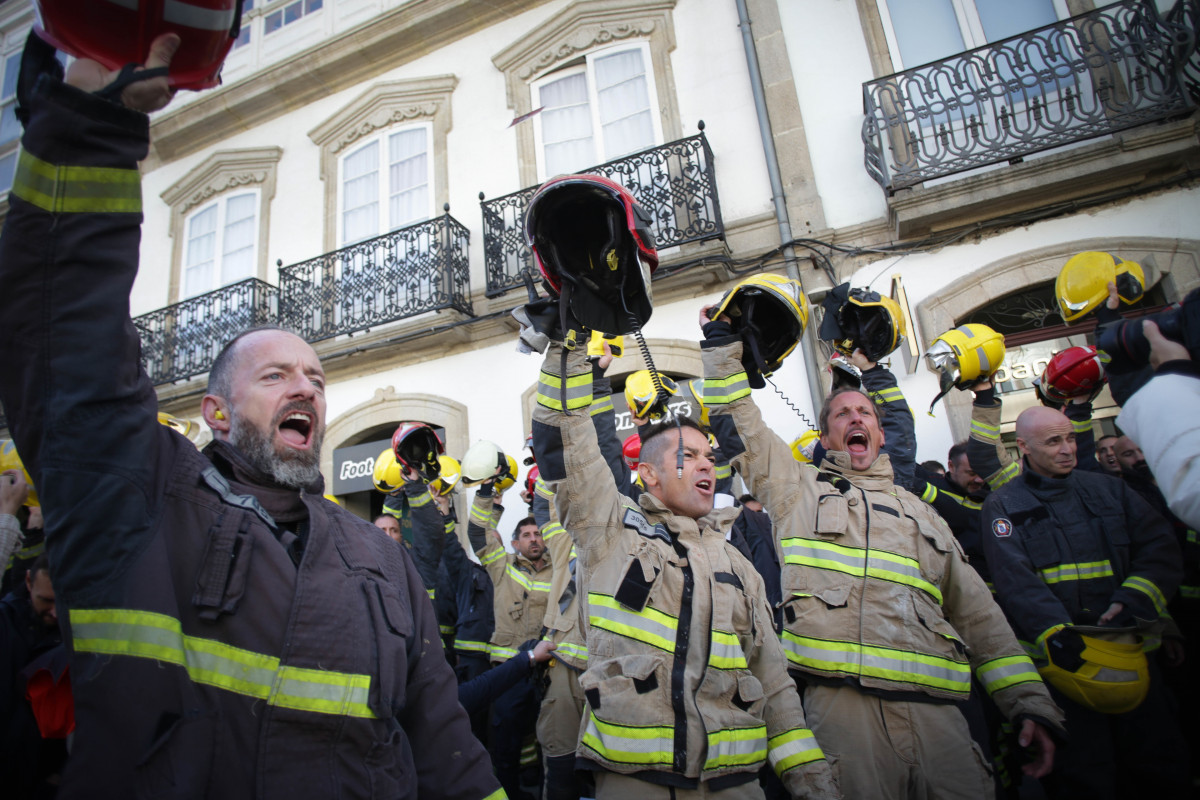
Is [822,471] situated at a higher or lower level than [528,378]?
lower

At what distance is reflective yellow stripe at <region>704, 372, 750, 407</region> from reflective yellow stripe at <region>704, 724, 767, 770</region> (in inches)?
50.7

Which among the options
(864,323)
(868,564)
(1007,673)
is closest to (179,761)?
(868,564)

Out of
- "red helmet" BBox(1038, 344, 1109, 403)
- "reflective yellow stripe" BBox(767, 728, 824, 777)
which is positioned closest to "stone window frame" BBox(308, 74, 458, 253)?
"red helmet" BBox(1038, 344, 1109, 403)

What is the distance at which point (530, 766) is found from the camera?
4.58 metres

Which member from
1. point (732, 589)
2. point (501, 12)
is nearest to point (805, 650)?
point (732, 589)

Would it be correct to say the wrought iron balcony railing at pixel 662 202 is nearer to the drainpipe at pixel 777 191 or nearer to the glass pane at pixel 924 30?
the drainpipe at pixel 777 191

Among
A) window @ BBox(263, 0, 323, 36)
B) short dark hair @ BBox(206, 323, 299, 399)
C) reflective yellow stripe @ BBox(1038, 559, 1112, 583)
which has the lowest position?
reflective yellow stripe @ BBox(1038, 559, 1112, 583)

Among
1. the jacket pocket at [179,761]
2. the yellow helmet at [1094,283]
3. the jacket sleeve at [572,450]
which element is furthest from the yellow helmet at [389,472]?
the yellow helmet at [1094,283]

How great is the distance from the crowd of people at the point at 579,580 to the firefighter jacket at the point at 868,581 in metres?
0.01

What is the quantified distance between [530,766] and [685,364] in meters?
4.75

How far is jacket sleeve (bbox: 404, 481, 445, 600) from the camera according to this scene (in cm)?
455

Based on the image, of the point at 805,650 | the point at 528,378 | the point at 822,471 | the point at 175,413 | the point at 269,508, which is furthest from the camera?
the point at 175,413

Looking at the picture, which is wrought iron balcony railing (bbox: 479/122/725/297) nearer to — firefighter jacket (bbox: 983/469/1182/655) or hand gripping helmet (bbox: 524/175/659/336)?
firefighter jacket (bbox: 983/469/1182/655)

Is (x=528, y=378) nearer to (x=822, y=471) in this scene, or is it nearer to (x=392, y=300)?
(x=392, y=300)
